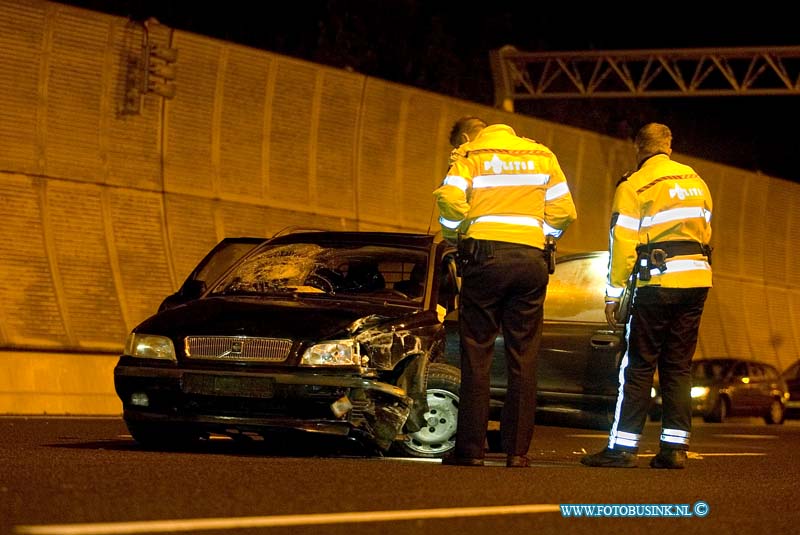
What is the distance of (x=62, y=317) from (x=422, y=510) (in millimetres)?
13378

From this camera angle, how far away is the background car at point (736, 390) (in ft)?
91.9

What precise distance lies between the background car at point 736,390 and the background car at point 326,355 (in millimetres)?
16438

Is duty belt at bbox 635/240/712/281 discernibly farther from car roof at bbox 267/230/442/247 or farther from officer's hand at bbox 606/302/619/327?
car roof at bbox 267/230/442/247

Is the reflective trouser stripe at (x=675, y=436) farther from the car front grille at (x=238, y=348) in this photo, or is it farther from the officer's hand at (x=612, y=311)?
the car front grille at (x=238, y=348)

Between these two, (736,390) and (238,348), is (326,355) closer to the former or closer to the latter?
(238,348)

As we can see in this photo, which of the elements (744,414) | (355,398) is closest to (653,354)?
(355,398)

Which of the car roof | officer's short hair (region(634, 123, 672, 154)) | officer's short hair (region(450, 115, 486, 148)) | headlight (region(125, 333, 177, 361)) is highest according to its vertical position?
officer's short hair (region(634, 123, 672, 154))

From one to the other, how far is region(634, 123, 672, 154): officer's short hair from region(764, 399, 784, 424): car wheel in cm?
2036

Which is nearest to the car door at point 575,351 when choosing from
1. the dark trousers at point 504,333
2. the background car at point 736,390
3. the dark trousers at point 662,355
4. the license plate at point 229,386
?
the dark trousers at point 662,355

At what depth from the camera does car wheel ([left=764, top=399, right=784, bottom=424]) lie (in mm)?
30016

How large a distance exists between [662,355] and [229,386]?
2742 millimetres

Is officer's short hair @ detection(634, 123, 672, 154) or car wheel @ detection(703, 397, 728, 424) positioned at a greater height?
officer's short hair @ detection(634, 123, 672, 154)

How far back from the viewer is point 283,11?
177 feet

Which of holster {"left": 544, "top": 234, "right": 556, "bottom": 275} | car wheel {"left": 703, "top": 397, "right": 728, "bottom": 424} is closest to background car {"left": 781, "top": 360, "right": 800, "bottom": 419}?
car wheel {"left": 703, "top": 397, "right": 728, "bottom": 424}
